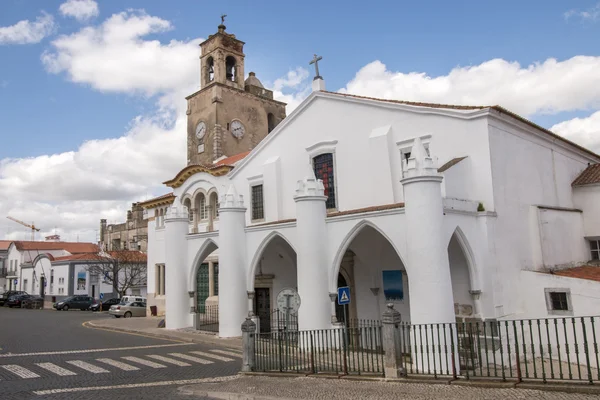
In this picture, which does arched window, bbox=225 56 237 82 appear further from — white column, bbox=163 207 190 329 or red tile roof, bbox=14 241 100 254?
red tile roof, bbox=14 241 100 254

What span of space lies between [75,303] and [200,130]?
17095 millimetres

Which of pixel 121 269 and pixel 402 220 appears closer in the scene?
pixel 402 220

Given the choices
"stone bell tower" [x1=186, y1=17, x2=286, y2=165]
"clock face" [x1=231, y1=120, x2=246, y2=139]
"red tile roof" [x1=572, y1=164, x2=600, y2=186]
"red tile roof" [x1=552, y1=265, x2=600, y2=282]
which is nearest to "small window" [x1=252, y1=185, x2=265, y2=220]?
"red tile roof" [x1=552, y1=265, x2=600, y2=282]

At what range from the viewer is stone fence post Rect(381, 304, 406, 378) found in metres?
10.3

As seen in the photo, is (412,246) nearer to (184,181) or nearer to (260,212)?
(260,212)

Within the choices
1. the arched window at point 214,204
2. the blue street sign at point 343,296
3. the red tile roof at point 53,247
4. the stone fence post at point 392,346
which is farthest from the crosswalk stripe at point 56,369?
the red tile roof at point 53,247

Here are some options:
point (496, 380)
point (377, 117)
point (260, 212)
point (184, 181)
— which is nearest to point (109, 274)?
point (184, 181)

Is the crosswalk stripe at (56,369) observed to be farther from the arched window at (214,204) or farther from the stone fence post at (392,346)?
the arched window at (214,204)

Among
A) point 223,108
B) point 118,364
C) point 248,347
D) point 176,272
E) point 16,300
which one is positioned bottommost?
point 118,364

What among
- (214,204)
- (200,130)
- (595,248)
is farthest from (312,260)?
(200,130)

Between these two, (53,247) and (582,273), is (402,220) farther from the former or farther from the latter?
(53,247)

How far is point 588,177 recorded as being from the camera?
19.9 m

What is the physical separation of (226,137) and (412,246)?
23.2m

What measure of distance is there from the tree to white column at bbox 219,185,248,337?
82.1ft
